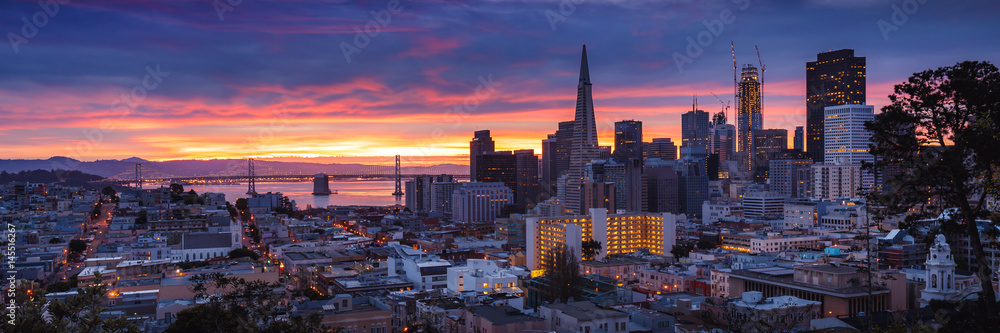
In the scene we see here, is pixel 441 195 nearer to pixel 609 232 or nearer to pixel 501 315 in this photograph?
pixel 609 232

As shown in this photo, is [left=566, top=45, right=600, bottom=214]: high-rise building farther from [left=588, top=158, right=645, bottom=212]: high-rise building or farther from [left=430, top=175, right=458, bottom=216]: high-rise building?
[left=430, top=175, right=458, bottom=216]: high-rise building

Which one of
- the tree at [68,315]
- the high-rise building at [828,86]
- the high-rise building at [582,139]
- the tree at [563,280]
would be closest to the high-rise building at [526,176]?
the high-rise building at [582,139]

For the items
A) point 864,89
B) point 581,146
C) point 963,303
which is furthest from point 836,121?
point 963,303

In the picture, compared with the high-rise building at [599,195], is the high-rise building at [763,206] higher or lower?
lower

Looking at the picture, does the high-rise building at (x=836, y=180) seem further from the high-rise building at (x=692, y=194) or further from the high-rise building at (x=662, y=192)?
the high-rise building at (x=662, y=192)

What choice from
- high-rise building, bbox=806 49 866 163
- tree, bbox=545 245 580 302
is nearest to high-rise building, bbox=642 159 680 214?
high-rise building, bbox=806 49 866 163

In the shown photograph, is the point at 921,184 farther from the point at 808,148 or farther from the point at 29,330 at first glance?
the point at 808,148
